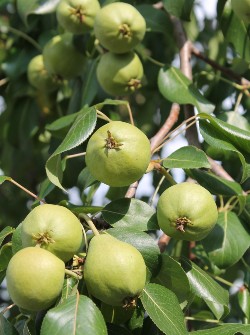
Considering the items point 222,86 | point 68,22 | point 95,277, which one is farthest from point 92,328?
point 222,86

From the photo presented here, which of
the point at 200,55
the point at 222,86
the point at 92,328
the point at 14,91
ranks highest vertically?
the point at 92,328

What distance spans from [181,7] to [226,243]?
2.83 feet

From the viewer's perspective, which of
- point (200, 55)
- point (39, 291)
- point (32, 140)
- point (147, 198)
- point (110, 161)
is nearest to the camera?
point (39, 291)

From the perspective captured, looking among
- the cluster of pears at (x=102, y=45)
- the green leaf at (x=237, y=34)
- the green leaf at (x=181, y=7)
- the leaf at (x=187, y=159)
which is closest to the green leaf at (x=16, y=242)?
the leaf at (x=187, y=159)

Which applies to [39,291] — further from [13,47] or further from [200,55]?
[13,47]

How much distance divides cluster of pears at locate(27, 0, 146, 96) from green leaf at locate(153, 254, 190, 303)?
82 centimetres

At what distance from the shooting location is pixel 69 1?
7.84 feet

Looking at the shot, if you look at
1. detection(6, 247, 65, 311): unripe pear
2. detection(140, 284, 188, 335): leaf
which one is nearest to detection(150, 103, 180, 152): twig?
detection(140, 284, 188, 335): leaf

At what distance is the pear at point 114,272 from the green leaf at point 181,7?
110cm

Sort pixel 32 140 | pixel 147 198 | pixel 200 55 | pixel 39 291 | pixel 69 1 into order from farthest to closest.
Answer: pixel 147 198
pixel 32 140
pixel 200 55
pixel 69 1
pixel 39 291

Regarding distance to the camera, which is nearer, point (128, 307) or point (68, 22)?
point (128, 307)

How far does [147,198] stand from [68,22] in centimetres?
149

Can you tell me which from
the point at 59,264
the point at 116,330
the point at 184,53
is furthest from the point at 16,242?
the point at 184,53

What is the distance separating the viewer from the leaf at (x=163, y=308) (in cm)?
152
